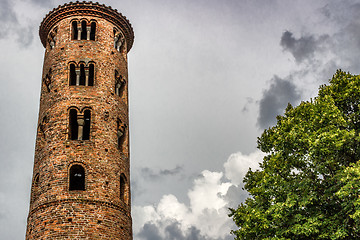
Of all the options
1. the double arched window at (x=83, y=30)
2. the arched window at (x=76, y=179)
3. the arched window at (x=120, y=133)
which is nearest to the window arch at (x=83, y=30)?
the double arched window at (x=83, y=30)

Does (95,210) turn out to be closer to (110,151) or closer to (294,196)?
(110,151)

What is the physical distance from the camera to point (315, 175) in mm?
19484

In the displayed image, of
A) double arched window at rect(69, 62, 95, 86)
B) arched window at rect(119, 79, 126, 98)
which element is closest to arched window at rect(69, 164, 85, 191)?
double arched window at rect(69, 62, 95, 86)

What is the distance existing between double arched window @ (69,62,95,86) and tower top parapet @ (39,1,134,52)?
4.17m

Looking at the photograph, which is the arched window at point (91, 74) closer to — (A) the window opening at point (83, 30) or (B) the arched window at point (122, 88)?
(B) the arched window at point (122, 88)

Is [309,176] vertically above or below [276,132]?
below

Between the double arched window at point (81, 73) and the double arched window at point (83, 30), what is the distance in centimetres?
228

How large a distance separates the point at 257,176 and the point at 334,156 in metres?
5.12

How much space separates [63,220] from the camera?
21562mm

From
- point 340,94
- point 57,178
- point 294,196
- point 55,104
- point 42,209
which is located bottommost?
point 294,196

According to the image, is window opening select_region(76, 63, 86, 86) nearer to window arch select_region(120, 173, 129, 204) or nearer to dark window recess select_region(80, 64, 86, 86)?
dark window recess select_region(80, 64, 86, 86)

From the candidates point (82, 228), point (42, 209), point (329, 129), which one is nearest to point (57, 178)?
point (42, 209)

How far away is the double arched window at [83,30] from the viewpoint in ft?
93.3

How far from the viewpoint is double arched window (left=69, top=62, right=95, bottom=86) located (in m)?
26.7
